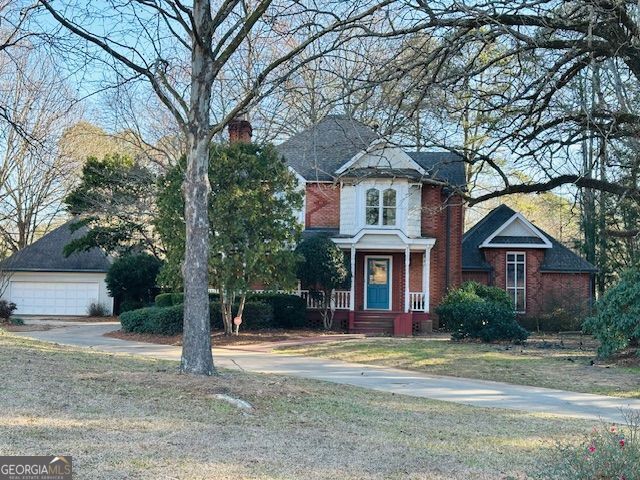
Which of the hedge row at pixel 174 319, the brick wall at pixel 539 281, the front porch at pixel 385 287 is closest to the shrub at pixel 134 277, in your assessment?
the hedge row at pixel 174 319

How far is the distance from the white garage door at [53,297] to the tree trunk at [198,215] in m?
26.9

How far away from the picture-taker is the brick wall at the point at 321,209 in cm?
2778

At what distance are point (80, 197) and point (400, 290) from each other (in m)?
15.5

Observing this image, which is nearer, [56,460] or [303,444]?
[56,460]

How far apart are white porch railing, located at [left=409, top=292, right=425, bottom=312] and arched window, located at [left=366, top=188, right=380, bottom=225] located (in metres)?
3.13

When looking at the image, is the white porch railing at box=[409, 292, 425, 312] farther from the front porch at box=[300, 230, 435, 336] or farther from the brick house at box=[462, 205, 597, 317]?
the brick house at box=[462, 205, 597, 317]

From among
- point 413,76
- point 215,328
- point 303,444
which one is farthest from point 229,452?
point 215,328

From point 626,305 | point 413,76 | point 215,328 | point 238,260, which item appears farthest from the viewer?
point 215,328

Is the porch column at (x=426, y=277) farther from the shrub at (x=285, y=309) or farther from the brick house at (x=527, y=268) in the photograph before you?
the shrub at (x=285, y=309)

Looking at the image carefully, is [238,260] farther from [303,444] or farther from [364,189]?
[303,444]

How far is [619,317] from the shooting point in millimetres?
16438

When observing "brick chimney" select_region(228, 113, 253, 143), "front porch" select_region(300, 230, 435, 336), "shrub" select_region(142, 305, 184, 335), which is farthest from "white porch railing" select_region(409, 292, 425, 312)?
"shrub" select_region(142, 305, 184, 335)

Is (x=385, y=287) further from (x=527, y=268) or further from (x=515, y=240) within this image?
(x=527, y=268)

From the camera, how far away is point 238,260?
21.1 m
